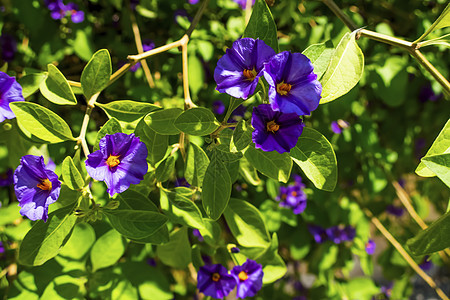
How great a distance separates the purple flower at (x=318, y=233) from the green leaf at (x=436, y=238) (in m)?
0.86

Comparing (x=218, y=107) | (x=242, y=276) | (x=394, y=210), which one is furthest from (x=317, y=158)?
(x=394, y=210)

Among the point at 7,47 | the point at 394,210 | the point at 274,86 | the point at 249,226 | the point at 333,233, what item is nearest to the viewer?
the point at 274,86

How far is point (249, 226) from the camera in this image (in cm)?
101

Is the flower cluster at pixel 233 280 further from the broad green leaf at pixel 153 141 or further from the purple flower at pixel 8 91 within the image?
the purple flower at pixel 8 91

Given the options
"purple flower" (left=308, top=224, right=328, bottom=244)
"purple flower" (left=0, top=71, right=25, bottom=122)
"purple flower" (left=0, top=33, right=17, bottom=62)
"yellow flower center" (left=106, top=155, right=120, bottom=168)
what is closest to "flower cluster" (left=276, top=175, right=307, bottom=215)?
"purple flower" (left=308, top=224, right=328, bottom=244)

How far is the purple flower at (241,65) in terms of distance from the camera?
0.70 m

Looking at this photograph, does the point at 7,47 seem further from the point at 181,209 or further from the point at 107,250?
the point at 181,209

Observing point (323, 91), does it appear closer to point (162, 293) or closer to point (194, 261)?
point (194, 261)

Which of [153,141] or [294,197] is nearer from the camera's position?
[153,141]

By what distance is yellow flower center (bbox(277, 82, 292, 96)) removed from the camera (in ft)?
2.28

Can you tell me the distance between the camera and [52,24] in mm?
1407

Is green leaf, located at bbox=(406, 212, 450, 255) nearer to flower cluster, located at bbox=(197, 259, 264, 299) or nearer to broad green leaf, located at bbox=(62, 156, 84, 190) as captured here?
flower cluster, located at bbox=(197, 259, 264, 299)

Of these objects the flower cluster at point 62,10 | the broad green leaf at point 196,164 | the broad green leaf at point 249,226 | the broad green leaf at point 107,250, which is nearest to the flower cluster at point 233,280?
the broad green leaf at point 249,226

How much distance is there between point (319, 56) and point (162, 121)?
1.10 feet
